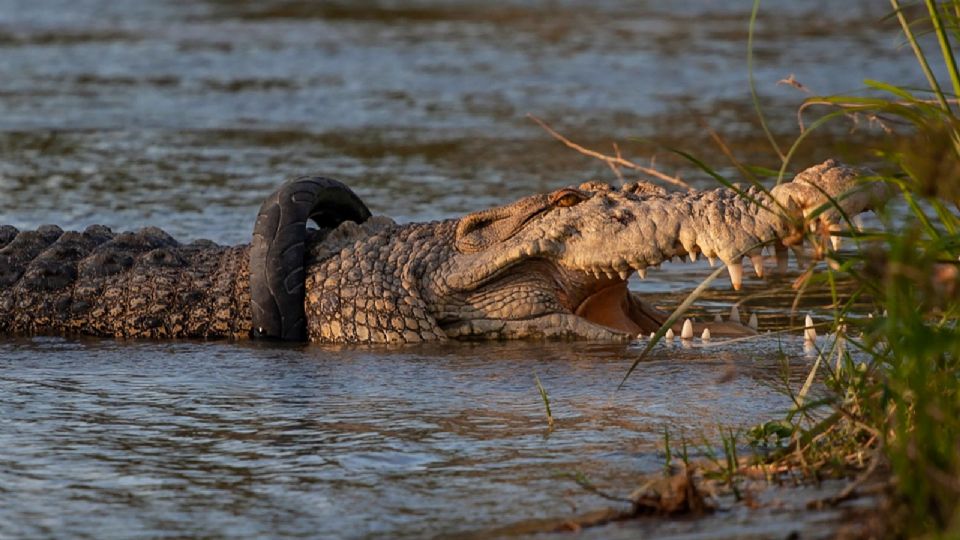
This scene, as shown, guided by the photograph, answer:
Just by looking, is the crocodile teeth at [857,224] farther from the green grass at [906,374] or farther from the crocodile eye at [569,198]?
the crocodile eye at [569,198]

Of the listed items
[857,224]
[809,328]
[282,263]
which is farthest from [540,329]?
[809,328]

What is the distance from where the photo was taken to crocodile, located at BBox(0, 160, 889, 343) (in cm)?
594

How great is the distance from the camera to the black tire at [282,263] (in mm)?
6246

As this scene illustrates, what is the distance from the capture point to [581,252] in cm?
588

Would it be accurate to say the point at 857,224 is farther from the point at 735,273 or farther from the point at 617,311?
the point at 617,311

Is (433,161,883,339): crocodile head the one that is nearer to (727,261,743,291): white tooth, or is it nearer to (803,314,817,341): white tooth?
(727,261,743,291): white tooth

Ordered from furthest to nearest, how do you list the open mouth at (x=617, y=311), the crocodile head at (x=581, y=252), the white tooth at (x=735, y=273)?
the open mouth at (x=617, y=311) < the crocodile head at (x=581, y=252) < the white tooth at (x=735, y=273)

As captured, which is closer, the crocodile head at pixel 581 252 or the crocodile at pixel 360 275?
the crocodile head at pixel 581 252

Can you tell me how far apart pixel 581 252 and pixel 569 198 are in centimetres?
23

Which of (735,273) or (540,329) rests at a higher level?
(735,273)

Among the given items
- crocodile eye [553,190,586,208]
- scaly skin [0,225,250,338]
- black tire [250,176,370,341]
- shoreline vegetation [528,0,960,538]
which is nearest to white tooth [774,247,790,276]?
shoreline vegetation [528,0,960,538]

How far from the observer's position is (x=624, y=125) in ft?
39.7

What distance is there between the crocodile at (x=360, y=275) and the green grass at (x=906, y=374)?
119 cm

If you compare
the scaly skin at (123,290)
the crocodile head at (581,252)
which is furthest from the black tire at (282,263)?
the crocodile head at (581,252)
